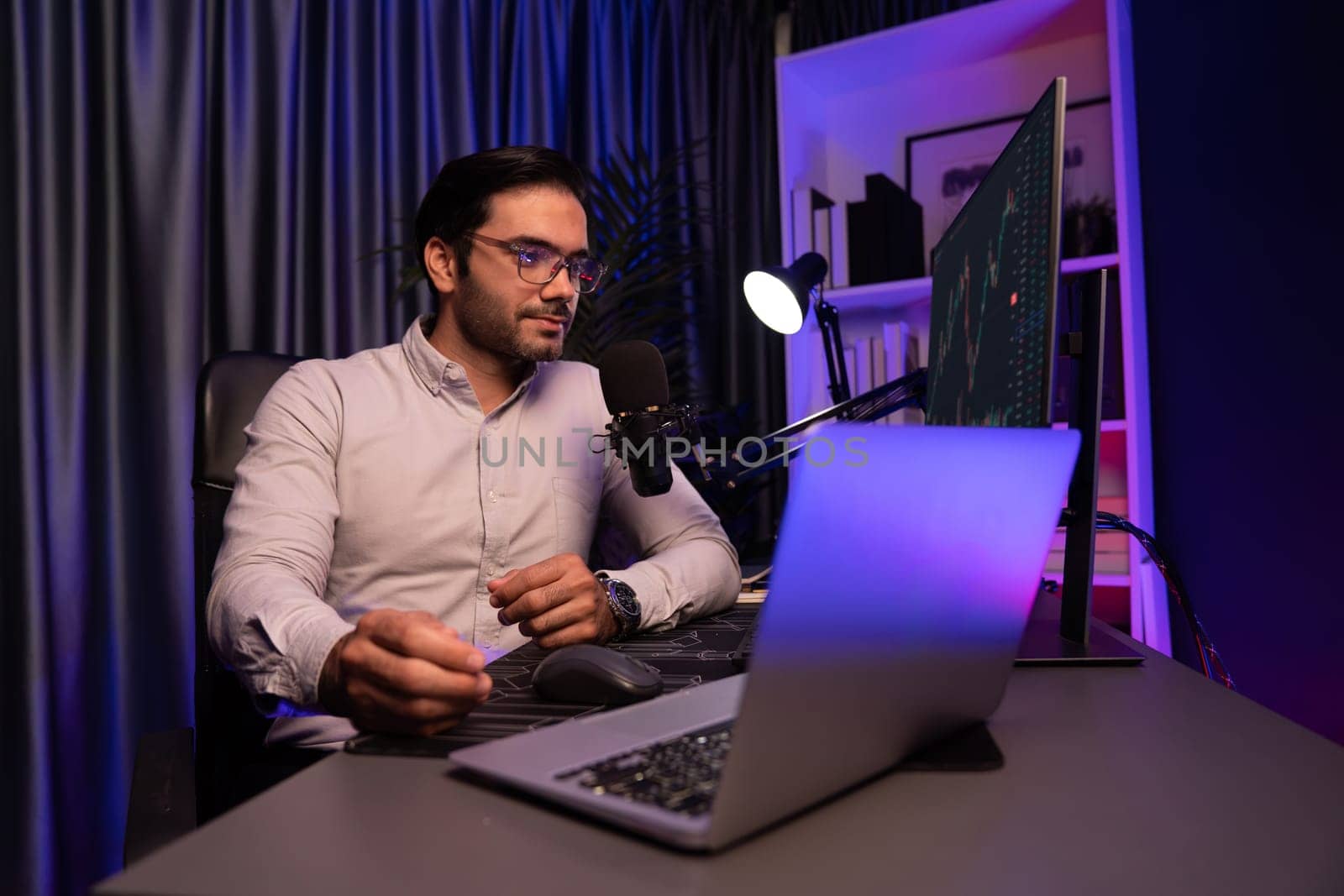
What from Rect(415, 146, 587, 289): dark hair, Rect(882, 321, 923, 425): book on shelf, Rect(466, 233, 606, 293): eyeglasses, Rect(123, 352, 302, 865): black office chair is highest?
Rect(415, 146, 587, 289): dark hair

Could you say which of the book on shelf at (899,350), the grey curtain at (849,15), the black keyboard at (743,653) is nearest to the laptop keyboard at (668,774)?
the black keyboard at (743,653)

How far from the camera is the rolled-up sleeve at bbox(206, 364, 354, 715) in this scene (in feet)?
2.76

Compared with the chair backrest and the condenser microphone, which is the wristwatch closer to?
the condenser microphone

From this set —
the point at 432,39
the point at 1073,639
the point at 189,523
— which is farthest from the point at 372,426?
the point at 432,39

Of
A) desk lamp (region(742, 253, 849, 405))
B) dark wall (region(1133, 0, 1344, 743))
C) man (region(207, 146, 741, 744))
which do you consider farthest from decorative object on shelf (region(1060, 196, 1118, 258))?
man (region(207, 146, 741, 744))

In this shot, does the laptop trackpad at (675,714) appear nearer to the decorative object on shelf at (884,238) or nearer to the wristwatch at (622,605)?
the wristwatch at (622,605)

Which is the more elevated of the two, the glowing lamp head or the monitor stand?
the glowing lamp head

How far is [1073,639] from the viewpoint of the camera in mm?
873

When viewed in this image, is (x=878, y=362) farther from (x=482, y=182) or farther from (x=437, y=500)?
(x=437, y=500)

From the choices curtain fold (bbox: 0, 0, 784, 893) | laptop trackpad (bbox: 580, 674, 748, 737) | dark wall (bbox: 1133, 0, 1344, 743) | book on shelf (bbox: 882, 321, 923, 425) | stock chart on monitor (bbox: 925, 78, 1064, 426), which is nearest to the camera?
laptop trackpad (bbox: 580, 674, 748, 737)

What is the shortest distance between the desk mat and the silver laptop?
9 centimetres

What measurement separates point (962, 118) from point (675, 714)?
2518 millimetres

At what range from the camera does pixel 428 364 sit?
5.12 feet

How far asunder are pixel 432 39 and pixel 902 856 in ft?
8.70
